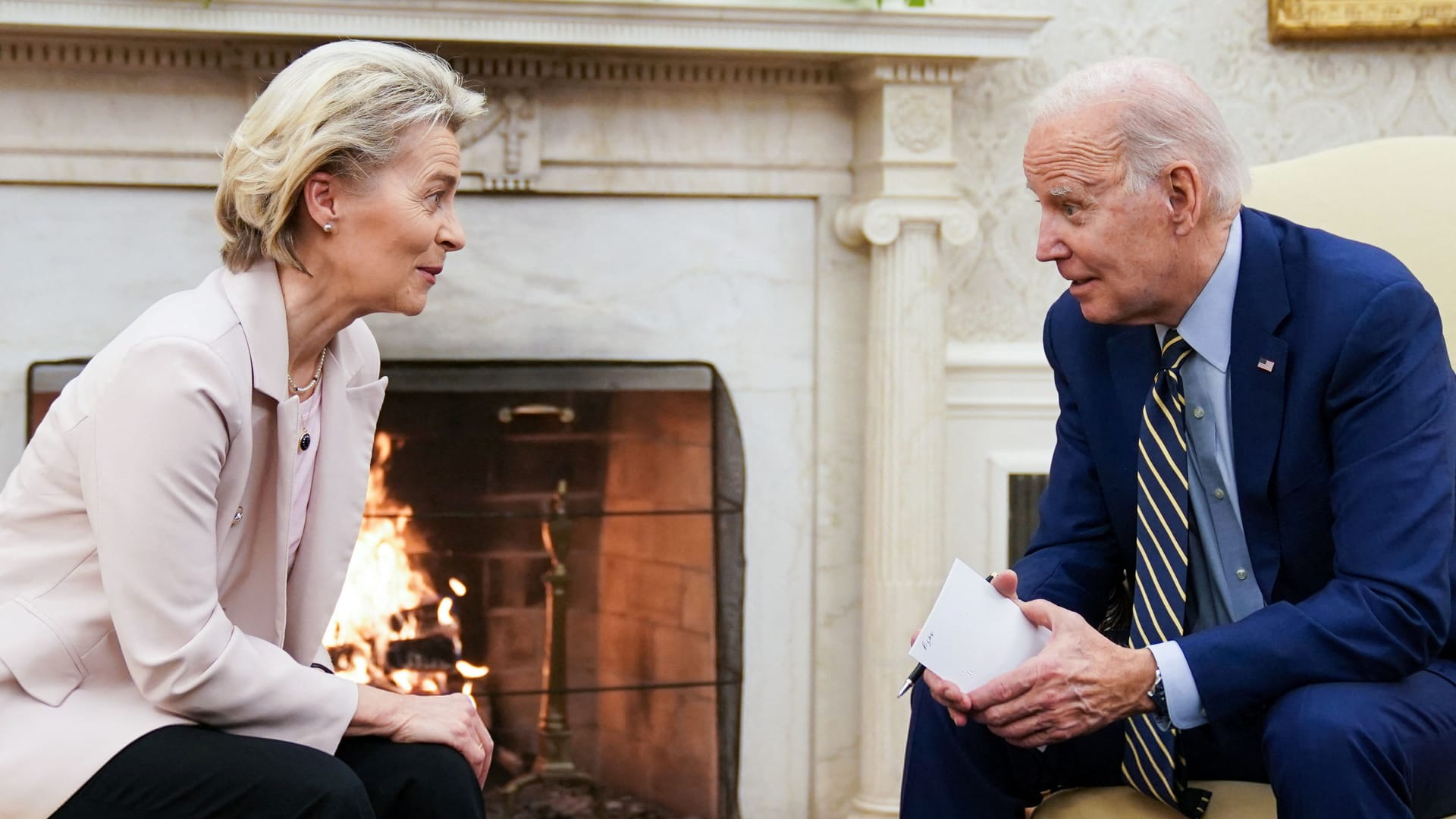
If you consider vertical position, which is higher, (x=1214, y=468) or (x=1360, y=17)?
(x=1360, y=17)

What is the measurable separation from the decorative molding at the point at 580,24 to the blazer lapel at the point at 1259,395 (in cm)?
118

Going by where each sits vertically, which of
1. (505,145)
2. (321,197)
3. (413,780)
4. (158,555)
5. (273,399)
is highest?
(505,145)

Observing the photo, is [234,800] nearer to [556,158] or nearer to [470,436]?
[470,436]

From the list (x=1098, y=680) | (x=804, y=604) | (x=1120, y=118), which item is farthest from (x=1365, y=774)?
A: (x=804, y=604)

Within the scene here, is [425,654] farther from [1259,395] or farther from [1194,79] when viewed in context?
[1194,79]

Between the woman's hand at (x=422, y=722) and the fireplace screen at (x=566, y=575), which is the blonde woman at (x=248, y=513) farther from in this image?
the fireplace screen at (x=566, y=575)

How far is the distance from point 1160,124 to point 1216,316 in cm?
21

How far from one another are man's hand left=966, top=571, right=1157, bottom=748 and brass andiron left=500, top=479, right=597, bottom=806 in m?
1.38

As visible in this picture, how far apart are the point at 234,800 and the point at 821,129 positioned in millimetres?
1817

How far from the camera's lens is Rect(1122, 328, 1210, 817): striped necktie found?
1.43 metres

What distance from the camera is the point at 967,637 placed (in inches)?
55.3

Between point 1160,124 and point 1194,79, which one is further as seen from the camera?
point 1194,79

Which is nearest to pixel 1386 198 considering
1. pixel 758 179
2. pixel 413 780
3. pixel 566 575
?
pixel 758 179

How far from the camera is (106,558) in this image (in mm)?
1283
